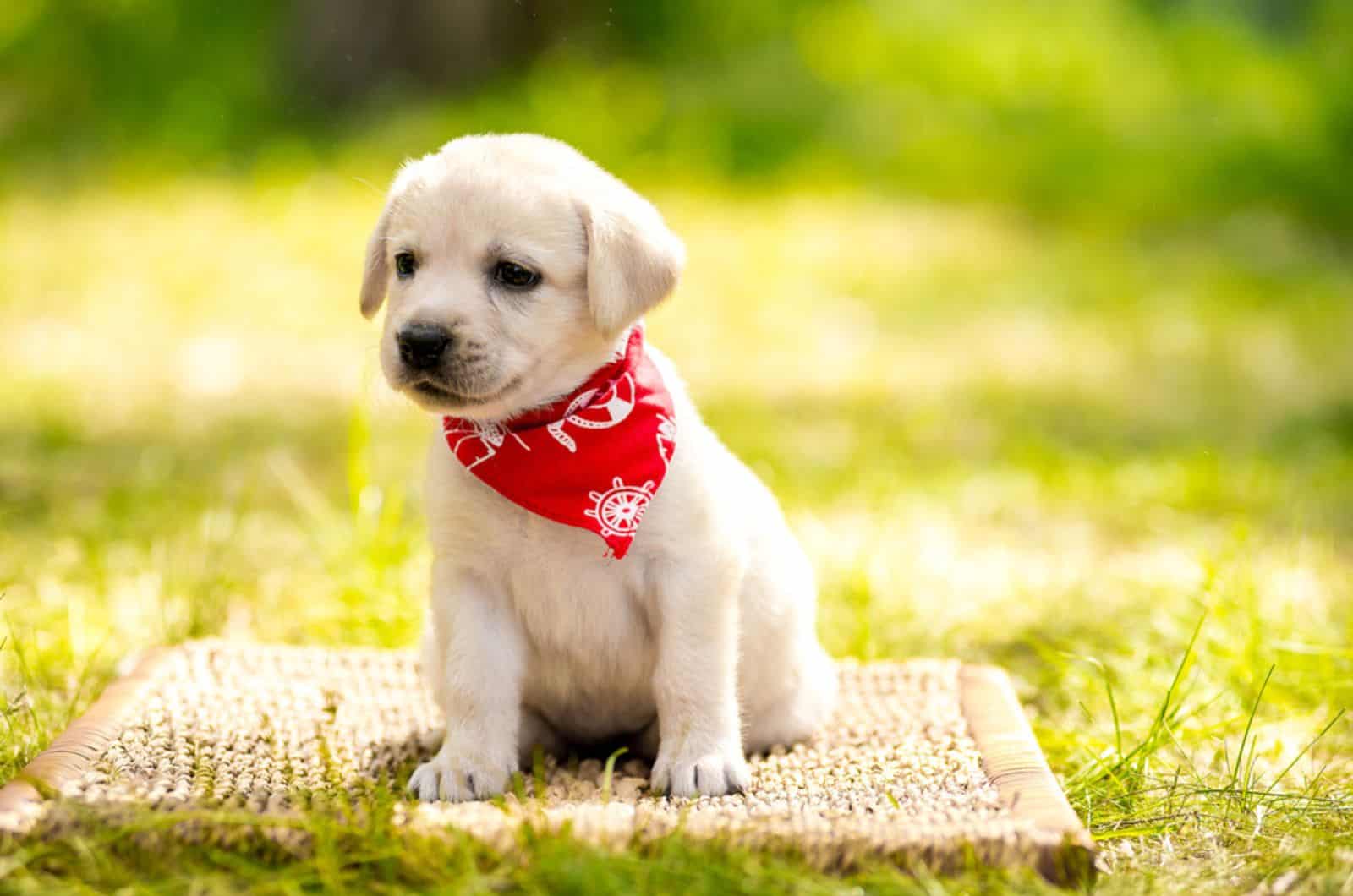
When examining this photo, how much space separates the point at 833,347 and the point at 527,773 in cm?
570

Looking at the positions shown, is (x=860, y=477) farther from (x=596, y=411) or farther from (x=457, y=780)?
(x=457, y=780)

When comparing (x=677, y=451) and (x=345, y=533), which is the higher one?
(x=677, y=451)

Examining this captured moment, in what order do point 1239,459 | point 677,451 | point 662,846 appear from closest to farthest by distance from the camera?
point 662,846 < point 677,451 < point 1239,459

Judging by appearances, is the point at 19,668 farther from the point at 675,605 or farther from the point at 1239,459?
the point at 1239,459

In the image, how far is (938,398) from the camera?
8.08 metres

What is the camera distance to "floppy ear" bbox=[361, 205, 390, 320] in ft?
11.0

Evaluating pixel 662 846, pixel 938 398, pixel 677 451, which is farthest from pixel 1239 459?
pixel 662 846

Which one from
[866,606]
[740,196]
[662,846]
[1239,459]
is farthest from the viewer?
[740,196]

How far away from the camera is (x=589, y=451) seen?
3205 mm

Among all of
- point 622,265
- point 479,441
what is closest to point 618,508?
point 479,441

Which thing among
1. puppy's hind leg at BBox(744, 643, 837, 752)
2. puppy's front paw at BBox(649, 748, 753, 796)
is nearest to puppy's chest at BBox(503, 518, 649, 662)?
puppy's front paw at BBox(649, 748, 753, 796)

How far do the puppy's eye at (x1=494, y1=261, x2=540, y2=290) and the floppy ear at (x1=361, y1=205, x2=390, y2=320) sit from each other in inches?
13.8

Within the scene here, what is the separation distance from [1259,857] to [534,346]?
175 cm

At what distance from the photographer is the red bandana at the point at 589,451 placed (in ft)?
10.3
